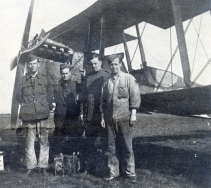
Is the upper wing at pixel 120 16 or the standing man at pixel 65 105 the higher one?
the upper wing at pixel 120 16

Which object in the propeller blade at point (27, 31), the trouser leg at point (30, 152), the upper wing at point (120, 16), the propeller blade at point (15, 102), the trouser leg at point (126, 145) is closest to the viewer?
the trouser leg at point (126, 145)

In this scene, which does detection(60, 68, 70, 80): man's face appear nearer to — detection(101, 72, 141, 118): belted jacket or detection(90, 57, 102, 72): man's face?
detection(90, 57, 102, 72): man's face

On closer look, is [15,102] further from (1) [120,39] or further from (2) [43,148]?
(1) [120,39]

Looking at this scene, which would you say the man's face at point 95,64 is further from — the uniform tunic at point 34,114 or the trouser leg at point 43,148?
the trouser leg at point 43,148

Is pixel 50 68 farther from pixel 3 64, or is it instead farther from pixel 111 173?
pixel 111 173

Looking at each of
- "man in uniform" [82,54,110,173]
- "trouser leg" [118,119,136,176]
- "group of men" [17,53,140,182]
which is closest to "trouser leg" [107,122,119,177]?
"group of men" [17,53,140,182]

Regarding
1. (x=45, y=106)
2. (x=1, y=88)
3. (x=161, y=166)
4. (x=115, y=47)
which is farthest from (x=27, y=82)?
(x=115, y=47)

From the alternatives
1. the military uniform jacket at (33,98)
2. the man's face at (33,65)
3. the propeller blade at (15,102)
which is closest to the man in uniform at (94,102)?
the military uniform jacket at (33,98)
